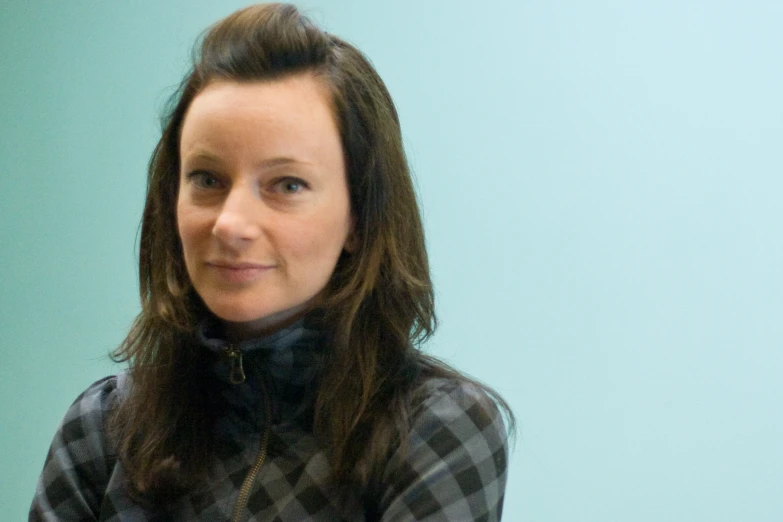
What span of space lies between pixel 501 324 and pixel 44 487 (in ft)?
2.28

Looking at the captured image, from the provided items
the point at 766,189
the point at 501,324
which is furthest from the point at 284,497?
the point at 766,189

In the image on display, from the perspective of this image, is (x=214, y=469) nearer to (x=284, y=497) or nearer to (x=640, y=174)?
(x=284, y=497)

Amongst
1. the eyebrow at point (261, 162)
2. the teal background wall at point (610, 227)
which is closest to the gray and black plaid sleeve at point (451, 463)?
the eyebrow at point (261, 162)

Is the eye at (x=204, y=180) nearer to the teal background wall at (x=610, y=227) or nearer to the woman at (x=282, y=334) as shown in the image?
the woman at (x=282, y=334)

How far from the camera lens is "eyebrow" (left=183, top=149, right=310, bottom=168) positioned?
0.84 metres

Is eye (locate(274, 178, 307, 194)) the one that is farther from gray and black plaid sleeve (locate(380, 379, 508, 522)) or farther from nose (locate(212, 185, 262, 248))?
gray and black plaid sleeve (locate(380, 379, 508, 522))

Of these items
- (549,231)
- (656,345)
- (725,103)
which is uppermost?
(725,103)

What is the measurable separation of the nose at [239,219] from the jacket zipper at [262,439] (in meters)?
0.11

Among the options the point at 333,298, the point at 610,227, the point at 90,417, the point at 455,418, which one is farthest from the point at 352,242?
the point at 610,227

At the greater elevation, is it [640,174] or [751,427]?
[640,174]

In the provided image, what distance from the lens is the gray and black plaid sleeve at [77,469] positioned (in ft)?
2.96

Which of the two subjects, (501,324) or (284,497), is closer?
(284,497)

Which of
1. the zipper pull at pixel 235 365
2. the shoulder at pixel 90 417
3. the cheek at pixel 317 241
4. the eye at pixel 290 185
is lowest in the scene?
the shoulder at pixel 90 417

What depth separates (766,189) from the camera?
135 centimetres
